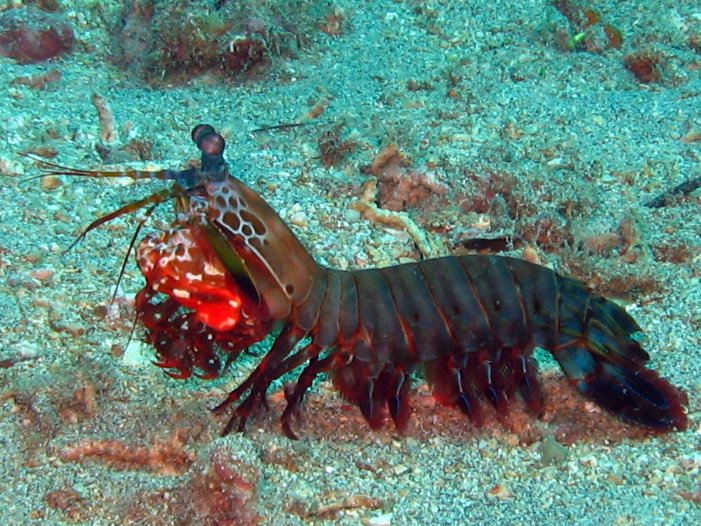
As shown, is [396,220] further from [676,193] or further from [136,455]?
[136,455]

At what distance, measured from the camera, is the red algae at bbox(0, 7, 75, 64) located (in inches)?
263

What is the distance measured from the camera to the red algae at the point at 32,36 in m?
6.67

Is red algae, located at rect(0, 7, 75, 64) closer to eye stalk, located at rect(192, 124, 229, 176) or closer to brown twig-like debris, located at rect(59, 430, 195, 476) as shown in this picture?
eye stalk, located at rect(192, 124, 229, 176)

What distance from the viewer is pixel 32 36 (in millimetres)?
6727

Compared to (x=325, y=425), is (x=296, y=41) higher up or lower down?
higher up

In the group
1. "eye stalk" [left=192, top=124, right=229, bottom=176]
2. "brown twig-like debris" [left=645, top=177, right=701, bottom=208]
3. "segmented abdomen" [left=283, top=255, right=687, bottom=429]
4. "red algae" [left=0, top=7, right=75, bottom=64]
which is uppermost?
"eye stalk" [left=192, top=124, right=229, bottom=176]

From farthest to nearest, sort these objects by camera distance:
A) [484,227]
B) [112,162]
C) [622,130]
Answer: [622,130], [112,162], [484,227]

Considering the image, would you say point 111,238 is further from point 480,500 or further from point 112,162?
point 480,500

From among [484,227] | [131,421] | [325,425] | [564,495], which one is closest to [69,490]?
[131,421]

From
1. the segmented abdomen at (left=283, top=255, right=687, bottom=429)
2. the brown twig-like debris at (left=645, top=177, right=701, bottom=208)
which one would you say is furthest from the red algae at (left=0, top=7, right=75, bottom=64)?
the brown twig-like debris at (left=645, top=177, right=701, bottom=208)

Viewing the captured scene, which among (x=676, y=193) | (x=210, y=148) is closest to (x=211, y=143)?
(x=210, y=148)

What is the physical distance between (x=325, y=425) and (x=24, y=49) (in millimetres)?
5122

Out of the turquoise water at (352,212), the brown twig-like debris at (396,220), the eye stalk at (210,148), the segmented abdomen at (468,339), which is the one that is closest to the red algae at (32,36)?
the turquoise water at (352,212)

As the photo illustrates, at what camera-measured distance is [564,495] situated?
3.27 meters
